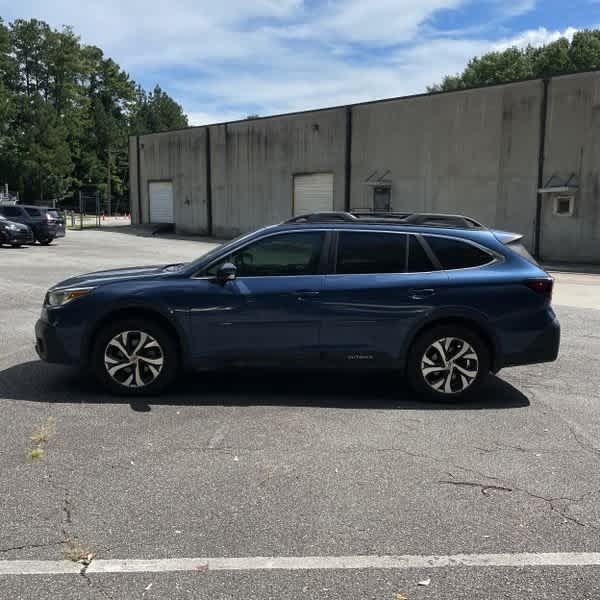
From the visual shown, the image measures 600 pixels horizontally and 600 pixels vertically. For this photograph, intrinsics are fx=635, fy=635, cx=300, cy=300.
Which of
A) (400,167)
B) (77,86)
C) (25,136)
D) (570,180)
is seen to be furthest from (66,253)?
(77,86)

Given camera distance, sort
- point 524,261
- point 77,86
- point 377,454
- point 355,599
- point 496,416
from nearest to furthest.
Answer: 1. point 355,599
2. point 377,454
3. point 496,416
4. point 524,261
5. point 77,86

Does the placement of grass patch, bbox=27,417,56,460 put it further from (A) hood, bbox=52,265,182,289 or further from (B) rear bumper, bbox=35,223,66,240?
(B) rear bumper, bbox=35,223,66,240

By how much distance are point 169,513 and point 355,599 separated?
1.25 metres

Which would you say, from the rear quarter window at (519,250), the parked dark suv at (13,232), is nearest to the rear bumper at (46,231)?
the parked dark suv at (13,232)

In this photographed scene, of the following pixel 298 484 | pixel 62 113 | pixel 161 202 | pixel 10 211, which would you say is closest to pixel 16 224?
pixel 10 211

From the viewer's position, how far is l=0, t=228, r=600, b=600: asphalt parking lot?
2992 mm

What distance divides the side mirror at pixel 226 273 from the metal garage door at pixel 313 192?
78.2 ft

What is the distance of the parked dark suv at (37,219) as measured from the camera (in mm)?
25302

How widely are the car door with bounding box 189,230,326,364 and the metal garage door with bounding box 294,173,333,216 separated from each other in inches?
937

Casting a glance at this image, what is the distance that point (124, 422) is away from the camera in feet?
16.7

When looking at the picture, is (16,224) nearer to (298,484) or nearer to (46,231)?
(46,231)

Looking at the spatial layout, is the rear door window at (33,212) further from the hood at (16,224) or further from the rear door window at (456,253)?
the rear door window at (456,253)

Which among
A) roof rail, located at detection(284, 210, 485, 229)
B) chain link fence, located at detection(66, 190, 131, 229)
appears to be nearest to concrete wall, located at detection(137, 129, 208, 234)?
chain link fence, located at detection(66, 190, 131, 229)

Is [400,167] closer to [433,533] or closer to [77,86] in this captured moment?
[433,533]
